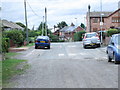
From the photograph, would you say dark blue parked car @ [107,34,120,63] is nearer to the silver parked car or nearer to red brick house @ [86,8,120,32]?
the silver parked car

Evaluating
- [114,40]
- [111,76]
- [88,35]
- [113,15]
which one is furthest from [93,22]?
[111,76]

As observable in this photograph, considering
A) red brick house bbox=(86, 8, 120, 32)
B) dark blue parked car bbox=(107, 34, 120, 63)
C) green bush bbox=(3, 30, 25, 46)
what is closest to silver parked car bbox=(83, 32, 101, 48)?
green bush bbox=(3, 30, 25, 46)

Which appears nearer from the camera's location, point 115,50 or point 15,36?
point 115,50

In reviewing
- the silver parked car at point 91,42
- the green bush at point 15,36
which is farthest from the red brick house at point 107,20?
the green bush at point 15,36

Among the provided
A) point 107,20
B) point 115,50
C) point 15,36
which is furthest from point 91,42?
point 107,20

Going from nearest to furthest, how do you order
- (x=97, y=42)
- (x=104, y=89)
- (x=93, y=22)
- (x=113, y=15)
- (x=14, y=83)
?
(x=104, y=89) → (x=14, y=83) → (x=97, y=42) → (x=113, y=15) → (x=93, y=22)

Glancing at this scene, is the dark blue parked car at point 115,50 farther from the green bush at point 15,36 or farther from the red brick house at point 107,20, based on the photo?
the red brick house at point 107,20

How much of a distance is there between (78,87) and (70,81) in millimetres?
893

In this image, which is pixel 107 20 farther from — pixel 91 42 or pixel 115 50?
pixel 115 50

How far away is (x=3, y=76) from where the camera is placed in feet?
31.3

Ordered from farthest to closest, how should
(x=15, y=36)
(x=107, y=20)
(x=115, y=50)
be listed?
(x=107, y=20)
(x=15, y=36)
(x=115, y=50)

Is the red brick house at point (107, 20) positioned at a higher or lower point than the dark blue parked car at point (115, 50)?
higher

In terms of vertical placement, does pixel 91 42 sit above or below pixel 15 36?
below

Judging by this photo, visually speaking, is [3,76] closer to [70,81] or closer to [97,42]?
[70,81]
